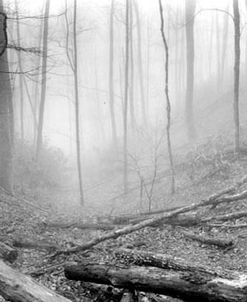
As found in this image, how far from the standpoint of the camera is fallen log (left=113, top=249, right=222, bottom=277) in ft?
17.4

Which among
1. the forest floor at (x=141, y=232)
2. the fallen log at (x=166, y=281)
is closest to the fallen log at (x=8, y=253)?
the forest floor at (x=141, y=232)

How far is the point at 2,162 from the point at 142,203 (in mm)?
6109

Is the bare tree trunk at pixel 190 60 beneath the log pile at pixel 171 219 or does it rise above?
above

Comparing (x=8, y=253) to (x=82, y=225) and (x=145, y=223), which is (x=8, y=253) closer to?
(x=145, y=223)

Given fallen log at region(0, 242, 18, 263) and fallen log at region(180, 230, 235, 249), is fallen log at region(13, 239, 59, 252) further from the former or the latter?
fallen log at region(180, 230, 235, 249)

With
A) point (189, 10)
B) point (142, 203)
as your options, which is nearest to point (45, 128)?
point (189, 10)

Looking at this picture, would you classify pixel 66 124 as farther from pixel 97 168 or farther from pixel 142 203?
pixel 142 203

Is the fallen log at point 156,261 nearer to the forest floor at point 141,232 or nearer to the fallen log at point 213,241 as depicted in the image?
the forest floor at point 141,232

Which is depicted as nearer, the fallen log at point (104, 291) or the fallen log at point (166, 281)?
the fallen log at point (166, 281)

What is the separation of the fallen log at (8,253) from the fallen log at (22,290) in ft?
5.91

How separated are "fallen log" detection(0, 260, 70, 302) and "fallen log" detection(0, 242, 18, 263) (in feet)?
5.91

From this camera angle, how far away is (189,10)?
23031mm

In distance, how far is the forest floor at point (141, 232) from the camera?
6754 mm

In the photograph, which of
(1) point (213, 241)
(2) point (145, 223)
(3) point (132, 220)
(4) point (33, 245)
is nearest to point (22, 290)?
(4) point (33, 245)
